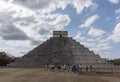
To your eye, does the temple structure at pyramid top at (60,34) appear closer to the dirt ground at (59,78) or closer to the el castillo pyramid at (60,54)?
the el castillo pyramid at (60,54)

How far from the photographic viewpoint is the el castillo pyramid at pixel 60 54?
110250mm

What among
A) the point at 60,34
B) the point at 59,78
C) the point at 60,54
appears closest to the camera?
the point at 59,78

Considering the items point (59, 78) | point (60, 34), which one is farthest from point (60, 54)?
point (59, 78)

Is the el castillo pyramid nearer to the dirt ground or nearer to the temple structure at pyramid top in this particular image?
the temple structure at pyramid top

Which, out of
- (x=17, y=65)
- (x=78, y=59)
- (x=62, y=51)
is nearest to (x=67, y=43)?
(x=62, y=51)

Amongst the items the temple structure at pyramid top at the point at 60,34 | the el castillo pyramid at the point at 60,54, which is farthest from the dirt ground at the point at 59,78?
the temple structure at pyramid top at the point at 60,34

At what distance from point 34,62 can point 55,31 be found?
740 inches

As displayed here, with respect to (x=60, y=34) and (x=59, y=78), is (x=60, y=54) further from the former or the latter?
(x=59, y=78)

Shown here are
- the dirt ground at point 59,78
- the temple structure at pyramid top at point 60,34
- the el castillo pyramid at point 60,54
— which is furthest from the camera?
the temple structure at pyramid top at point 60,34

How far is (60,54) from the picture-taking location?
4557 inches

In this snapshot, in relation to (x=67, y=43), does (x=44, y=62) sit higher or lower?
lower

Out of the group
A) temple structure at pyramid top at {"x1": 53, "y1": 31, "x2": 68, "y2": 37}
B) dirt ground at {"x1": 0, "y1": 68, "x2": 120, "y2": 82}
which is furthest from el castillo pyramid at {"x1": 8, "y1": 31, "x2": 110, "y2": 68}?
dirt ground at {"x1": 0, "y1": 68, "x2": 120, "y2": 82}

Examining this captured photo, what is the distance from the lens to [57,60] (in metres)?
112

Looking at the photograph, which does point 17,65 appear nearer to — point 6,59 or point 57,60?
point 57,60
